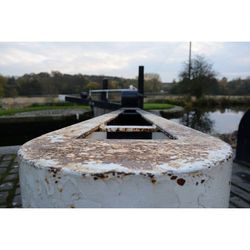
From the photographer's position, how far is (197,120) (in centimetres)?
2188

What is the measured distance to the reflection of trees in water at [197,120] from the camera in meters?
19.5

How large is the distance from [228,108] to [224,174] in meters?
27.1

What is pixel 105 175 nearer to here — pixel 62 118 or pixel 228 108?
pixel 62 118

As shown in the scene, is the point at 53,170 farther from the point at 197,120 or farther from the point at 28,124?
the point at 197,120

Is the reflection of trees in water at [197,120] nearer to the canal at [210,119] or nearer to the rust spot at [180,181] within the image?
the canal at [210,119]

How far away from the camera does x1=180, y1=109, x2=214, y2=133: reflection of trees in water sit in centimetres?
1955

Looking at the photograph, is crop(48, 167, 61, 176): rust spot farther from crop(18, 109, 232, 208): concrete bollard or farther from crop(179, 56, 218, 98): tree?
crop(179, 56, 218, 98): tree

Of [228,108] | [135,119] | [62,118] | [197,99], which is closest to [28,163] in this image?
[135,119]

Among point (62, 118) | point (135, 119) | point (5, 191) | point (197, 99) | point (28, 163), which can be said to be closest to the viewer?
point (28, 163)

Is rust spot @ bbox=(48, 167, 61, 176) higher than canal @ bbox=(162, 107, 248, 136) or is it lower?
higher

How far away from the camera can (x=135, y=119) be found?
17.4 feet

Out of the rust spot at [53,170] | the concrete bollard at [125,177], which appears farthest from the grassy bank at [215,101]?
the rust spot at [53,170]

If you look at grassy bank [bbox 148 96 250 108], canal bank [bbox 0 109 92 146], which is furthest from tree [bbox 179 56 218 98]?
canal bank [bbox 0 109 92 146]

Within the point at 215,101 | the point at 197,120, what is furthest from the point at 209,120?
the point at 215,101
